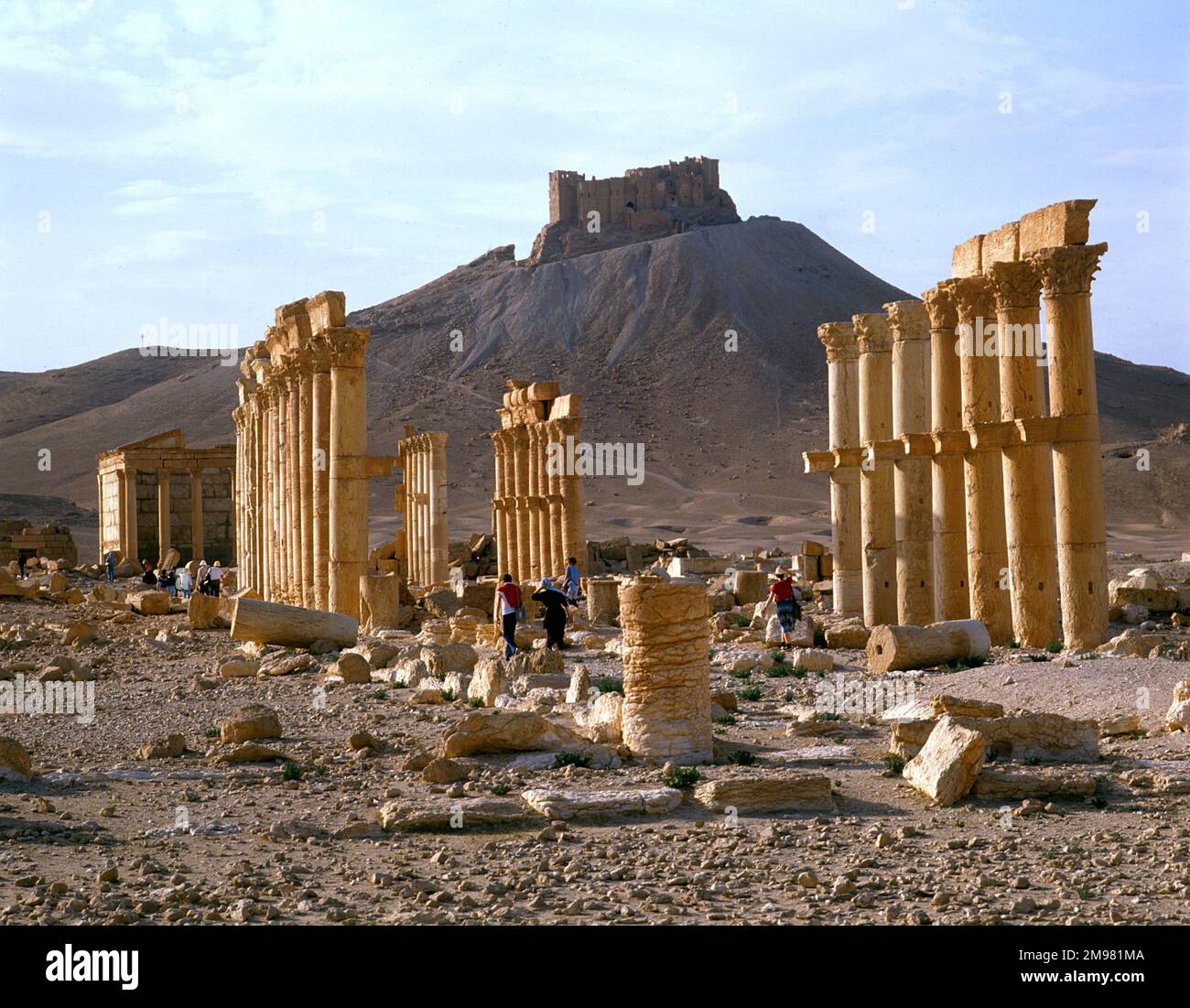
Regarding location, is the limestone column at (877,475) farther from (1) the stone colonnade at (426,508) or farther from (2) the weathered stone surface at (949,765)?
(1) the stone colonnade at (426,508)

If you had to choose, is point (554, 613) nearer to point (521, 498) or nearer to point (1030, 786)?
point (1030, 786)

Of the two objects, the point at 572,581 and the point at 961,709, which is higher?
the point at 572,581

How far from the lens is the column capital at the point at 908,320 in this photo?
24.6 metres

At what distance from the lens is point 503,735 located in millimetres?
13414

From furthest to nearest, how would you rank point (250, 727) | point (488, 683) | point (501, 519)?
point (501, 519), point (488, 683), point (250, 727)

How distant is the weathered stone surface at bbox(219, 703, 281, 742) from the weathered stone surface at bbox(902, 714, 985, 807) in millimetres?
6320

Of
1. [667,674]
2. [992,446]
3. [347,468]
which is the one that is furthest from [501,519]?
[667,674]

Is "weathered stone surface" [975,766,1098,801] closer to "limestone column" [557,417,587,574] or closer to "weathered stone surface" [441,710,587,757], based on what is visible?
"weathered stone surface" [441,710,587,757]

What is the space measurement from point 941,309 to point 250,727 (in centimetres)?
1259

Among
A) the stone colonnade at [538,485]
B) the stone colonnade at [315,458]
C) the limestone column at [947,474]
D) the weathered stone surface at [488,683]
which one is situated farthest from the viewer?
the stone colonnade at [538,485]

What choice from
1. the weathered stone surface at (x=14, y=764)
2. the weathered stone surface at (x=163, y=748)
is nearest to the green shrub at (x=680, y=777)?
the weathered stone surface at (x=163, y=748)

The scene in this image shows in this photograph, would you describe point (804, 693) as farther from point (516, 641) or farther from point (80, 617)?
point (80, 617)

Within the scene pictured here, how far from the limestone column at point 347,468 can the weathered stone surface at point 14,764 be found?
1337 cm

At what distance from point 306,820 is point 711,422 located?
91.4 meters
